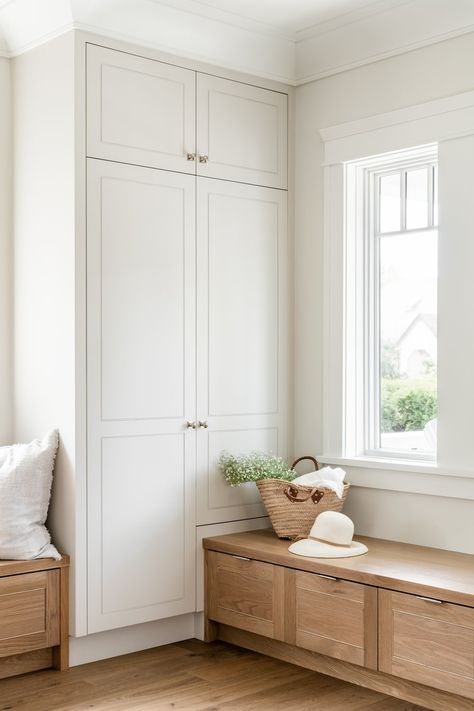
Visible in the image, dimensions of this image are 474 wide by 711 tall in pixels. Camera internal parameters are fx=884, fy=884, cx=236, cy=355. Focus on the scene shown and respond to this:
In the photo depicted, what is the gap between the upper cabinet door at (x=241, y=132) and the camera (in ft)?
12.7

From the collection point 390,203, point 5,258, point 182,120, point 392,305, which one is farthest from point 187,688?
point 182,120

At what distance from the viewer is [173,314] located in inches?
148

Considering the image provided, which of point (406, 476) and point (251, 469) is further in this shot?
point (251, 469)

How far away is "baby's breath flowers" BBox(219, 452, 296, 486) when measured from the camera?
12.5ft

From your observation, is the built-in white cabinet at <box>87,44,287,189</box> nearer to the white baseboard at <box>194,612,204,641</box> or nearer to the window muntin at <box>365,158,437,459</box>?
the window muntin at <box>365,158,437,459</box>

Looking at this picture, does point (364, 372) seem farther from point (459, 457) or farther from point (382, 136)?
point (382, 136)

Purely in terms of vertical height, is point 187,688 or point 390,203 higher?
point 390,203

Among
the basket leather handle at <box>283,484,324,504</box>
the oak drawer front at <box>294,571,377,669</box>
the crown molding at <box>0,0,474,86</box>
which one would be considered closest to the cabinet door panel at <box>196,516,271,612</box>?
the basket leather handle at <box>283,484,324,504</box>

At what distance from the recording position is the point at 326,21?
387 centimetres

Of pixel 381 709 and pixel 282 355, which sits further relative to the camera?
pixel 282 355

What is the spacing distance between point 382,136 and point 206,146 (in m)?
0.76

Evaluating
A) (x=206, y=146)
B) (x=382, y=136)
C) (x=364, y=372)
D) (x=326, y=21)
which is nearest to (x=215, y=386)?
(x=364, y=372)

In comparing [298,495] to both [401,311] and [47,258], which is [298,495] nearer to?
[401,311]

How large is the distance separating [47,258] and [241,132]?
42.2 inches
